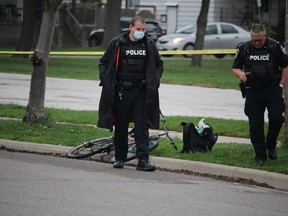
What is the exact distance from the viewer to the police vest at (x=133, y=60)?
10180mm

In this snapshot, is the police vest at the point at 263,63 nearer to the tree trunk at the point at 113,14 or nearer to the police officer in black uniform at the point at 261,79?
the police officer in black uniform at the point at 261,79

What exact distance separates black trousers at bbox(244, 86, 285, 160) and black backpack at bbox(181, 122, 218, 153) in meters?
0.87

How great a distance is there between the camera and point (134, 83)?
10.2m

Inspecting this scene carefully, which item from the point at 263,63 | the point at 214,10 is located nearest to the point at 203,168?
the point at 263,63

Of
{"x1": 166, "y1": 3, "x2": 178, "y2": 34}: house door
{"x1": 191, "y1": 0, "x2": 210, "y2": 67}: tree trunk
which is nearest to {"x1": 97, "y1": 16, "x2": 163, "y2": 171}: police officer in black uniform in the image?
{"x1": 191, "y1": 0, "x2": 210, "y2": 67}: tree trunk

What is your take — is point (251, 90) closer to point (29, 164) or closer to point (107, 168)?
point (107, 168)

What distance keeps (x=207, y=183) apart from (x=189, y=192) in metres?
0.72

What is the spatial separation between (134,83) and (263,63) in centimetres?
160

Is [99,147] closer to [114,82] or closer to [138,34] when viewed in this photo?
[114,82]

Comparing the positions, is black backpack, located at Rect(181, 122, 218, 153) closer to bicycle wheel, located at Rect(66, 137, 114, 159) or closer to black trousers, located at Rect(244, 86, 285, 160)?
black trousers, located at Rect(244, 86, 285, 160)

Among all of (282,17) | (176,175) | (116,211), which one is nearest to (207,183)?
(176,175)

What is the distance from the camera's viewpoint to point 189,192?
8.84m

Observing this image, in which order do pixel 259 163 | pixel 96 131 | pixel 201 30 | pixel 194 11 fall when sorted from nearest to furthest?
pixel 259 163
pixel 96 131
pixel 201 30
pixel 194 11

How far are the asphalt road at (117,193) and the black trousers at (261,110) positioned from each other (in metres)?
0.87
